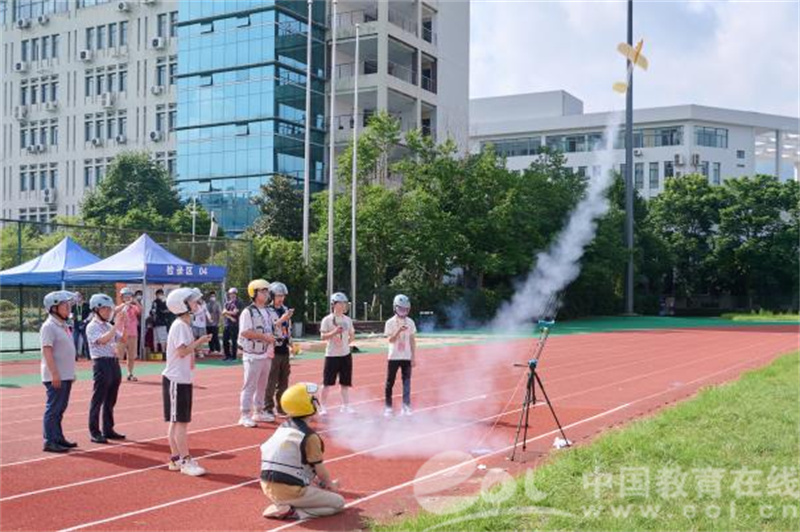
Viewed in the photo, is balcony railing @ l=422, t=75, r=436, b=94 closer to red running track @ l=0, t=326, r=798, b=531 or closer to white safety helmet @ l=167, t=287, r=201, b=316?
red running track @ l=0, t=326, r=798, b=531

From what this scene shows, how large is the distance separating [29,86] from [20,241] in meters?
45.9

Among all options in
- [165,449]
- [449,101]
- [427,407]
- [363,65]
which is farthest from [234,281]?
[449,101]

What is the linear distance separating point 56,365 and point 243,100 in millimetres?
45696

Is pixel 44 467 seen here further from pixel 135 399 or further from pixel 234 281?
pixel 234 281

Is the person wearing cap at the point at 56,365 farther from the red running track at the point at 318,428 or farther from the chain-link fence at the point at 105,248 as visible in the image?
the chain-link fence at the point at 105,248

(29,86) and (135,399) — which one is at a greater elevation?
(29,86)

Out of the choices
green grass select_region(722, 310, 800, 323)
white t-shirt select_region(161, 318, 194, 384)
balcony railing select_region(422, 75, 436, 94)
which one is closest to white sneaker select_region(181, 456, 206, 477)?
white t-shirt select_region(161, 318, 194, 384)

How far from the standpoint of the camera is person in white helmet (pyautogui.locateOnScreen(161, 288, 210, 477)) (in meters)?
8.81

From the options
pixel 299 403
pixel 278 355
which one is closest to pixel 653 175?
pixel 278 355

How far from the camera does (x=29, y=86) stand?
66625 millimetres

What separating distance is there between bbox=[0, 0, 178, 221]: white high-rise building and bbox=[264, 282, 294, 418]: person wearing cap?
167 ft

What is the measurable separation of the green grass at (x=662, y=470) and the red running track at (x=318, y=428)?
804 millimetres

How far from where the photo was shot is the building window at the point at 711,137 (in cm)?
7662

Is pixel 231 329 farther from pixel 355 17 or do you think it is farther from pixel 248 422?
pixel 355 17
